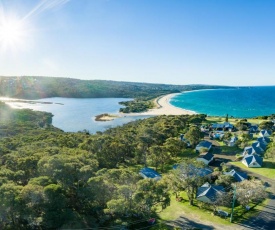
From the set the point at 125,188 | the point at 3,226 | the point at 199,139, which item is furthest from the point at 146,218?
the point at 199,139

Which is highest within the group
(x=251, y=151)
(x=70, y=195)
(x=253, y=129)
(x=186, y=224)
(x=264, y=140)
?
(x=253, y=129)

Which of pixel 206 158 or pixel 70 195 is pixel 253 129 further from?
pixel 70 195

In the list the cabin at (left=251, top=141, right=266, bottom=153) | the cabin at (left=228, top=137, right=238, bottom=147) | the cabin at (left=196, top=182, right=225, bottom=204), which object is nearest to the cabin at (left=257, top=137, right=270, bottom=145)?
the cabin at (left=251, top=141, right=266, bottom=153)

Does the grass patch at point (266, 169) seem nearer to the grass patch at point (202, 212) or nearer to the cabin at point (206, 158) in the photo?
the cabin at point (206, 158)

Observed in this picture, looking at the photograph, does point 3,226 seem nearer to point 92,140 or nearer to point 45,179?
point 45,179

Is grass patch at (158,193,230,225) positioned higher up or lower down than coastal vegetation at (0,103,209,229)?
lower down

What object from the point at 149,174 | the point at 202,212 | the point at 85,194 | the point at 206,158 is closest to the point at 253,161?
the point at 206,158

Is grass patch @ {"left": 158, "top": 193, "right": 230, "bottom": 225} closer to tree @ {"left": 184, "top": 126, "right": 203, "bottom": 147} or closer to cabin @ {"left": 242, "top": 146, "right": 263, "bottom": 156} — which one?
cabin @ {"left": 242, "top": 146, "right": 263, "bottom": 156}

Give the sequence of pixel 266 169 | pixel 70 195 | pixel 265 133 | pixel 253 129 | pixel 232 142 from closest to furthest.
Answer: pixel 70 195
pixel 266 169
pixel 232 142
pixel 265 133
pixel 253 129
